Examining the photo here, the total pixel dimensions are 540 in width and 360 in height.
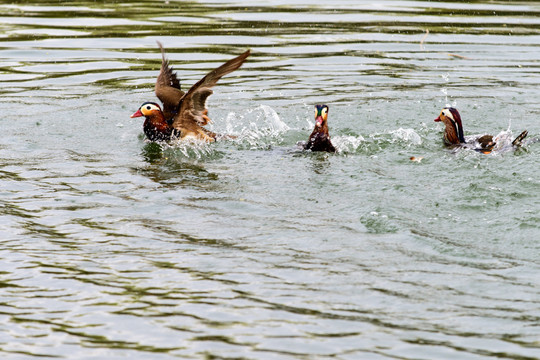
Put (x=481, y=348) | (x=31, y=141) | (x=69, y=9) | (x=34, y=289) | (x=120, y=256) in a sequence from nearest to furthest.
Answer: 1. (x=481, y=348)
2. (x=34, y=289)
3. (x=120, y=256)
4. (x=31, y=141)
5. (x=69, y=9)

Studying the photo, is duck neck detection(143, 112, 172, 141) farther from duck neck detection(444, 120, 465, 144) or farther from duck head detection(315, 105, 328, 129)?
duck neck detection(444, 120, 465, 144)

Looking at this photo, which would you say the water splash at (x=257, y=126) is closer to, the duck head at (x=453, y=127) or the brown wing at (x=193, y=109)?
the brown wing at (x=193, y=109)

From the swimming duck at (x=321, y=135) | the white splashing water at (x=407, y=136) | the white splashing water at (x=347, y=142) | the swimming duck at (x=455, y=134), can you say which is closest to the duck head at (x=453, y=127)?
the swimming duck at (x=455, y=134)

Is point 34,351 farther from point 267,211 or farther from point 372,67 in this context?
point 372,67

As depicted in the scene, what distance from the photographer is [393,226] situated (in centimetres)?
732

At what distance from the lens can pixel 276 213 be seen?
7.83m

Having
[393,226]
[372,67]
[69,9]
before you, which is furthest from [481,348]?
[69,9]

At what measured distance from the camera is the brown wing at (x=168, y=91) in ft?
38.3

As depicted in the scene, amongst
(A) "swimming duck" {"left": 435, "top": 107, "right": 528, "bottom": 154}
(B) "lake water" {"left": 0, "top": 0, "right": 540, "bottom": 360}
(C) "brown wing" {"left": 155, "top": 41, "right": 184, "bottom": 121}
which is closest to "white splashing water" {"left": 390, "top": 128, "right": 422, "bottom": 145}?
(B) "lake water" {"left": 0, "top": 0, "right": 540, "bottom": 360}

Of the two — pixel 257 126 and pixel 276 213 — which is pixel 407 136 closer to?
pixel 257 126

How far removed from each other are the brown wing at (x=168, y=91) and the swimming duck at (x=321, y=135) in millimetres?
2400

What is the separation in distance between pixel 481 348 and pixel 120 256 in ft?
9.81

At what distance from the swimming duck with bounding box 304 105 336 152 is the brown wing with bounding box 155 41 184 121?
2400mm

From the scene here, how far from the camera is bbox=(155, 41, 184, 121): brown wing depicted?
460 inches
